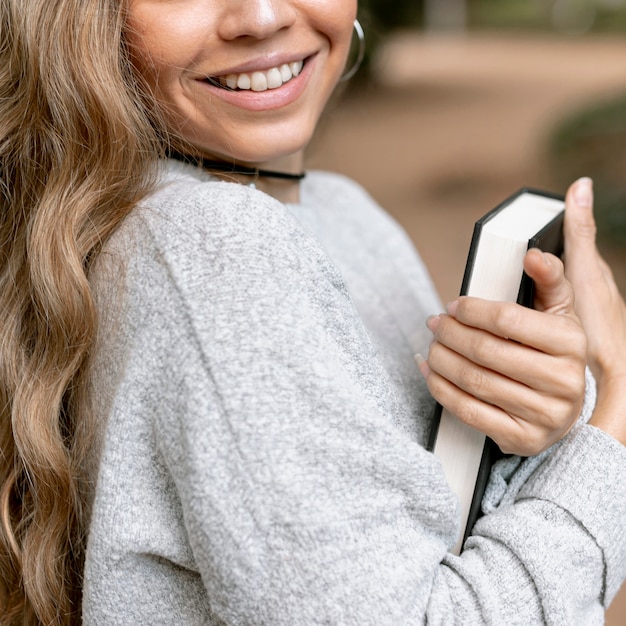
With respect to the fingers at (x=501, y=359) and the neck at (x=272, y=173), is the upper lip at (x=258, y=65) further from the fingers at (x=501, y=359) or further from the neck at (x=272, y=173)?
the fingers at (x=501, y=359)

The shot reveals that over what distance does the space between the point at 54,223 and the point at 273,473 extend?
1.26 feet

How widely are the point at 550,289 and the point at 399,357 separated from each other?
29 cm

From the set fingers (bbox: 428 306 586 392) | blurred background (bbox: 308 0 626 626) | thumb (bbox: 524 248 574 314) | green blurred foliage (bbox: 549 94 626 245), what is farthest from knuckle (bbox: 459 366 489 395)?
green blurred foliage (bbox: 549 94 626 245)

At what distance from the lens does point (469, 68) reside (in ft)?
32.4

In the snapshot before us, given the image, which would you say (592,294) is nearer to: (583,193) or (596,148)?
(583,193)

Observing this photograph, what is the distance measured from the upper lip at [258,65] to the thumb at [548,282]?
14.9 inches

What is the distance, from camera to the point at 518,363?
2.59ft

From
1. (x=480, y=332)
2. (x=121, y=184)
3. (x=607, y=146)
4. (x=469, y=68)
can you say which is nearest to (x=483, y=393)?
(x=480, y=332)

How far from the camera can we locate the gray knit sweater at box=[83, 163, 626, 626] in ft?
2.20

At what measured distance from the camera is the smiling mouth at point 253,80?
3.07 ft

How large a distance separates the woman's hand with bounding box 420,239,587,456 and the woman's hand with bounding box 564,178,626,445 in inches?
8.5

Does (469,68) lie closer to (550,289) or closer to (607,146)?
(607,146)

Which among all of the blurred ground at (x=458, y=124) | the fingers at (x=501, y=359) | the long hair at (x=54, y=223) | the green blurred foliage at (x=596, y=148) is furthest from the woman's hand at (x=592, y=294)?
the green blurred foliage at (x=596, y=148)

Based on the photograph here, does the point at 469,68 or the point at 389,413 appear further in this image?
the point at 469,68
